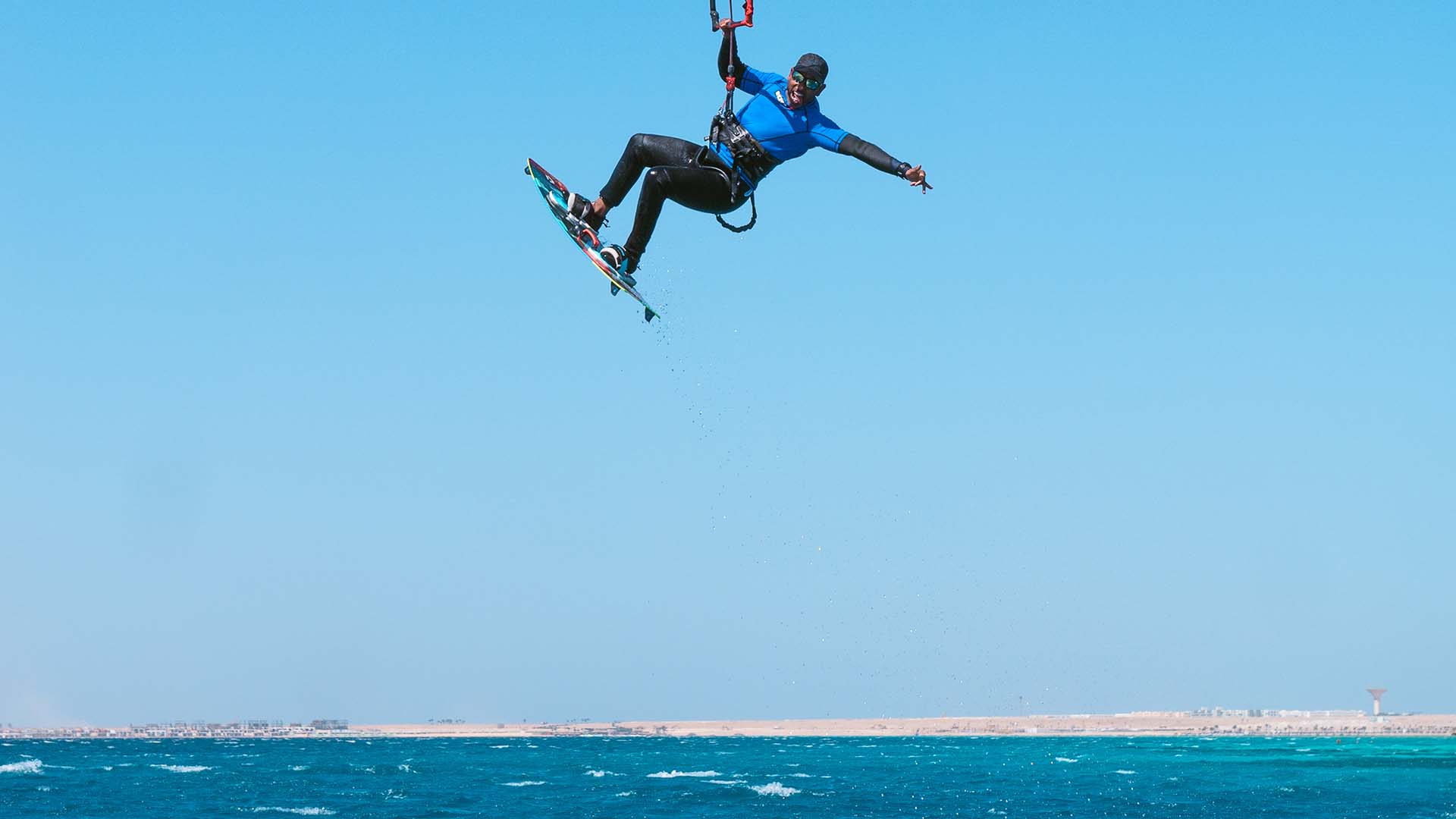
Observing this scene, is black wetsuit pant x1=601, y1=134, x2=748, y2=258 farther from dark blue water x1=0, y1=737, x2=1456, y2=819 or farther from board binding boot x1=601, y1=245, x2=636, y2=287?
dark blue water x1=0, y1=737, x2=1456, y2=819

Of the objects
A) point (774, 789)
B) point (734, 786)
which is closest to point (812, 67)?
point (774, 789)

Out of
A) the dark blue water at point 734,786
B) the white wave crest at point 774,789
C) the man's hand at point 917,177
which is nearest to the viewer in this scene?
the man's hand at point 917,177

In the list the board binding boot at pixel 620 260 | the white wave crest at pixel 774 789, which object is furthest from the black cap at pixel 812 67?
the white wave crest at pixel 774 789

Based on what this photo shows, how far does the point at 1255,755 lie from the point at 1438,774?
42.8 metres

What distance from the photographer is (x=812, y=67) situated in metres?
14.1

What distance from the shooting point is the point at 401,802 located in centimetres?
7400

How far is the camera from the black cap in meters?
14.1

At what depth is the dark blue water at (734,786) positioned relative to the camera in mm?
68625

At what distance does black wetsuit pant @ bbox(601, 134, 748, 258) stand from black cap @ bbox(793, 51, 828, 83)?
1.29 m

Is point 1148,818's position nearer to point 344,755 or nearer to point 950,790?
point 950,790

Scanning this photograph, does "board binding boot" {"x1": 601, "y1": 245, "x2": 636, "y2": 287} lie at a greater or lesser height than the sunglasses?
lesser

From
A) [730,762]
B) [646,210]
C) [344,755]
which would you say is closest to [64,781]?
[730,762]

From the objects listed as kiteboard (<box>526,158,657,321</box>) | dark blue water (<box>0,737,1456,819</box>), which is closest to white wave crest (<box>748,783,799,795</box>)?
dark blue water (<box>0,737,1456,819</box>)

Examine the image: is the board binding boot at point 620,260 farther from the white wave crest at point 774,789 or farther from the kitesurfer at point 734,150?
the white wave crest at point 774,789
